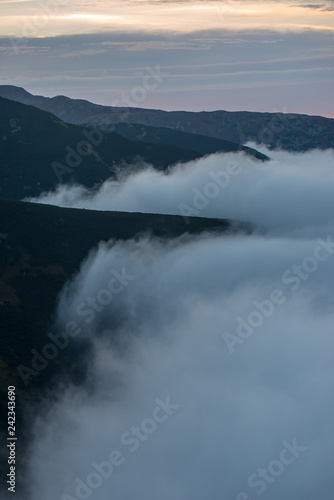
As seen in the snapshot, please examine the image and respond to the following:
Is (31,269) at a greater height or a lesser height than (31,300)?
greater

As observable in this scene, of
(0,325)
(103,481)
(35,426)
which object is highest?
(0,325)

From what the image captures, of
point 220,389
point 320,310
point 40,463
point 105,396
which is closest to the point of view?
point 40,463

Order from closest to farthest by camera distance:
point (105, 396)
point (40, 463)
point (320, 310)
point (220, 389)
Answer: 1. point (40, 463)
2. point (105, 396)
3. point (220, 389)
4. point (320, 310)

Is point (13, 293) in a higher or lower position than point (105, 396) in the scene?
higher

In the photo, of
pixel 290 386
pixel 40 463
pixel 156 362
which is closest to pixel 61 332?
pixel 156 362

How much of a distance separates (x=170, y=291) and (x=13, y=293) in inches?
2171

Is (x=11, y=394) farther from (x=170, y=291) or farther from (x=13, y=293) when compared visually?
(x=170, y=291)

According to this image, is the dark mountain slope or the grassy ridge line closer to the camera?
the dark mountain slope

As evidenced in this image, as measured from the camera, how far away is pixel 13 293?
16288 cm

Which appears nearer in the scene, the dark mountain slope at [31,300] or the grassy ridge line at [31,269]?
the dark mountain slope at [31,300]

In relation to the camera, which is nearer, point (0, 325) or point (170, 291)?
point (0, 325)

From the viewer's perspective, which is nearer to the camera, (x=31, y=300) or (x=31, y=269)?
(x=31, y=300)

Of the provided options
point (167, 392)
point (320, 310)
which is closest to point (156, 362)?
point (167, 392)

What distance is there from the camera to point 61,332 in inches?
6319
